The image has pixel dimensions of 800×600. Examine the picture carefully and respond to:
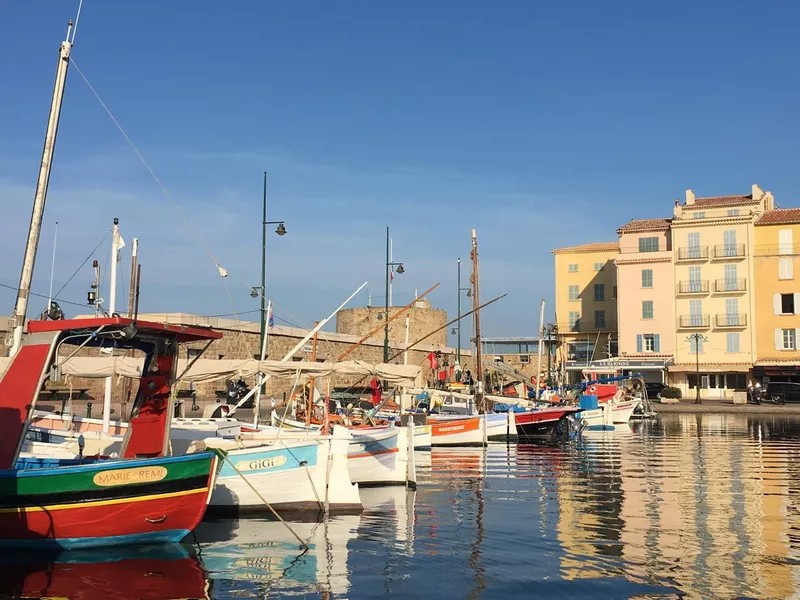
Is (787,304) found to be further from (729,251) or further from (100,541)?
(100,541)

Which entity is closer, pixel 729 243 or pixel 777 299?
pixel 777 299

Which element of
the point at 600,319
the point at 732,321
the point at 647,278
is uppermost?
the point at 647,278

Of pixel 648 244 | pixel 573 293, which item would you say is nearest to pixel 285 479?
pixel 648 244

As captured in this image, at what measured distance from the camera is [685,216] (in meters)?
61.3

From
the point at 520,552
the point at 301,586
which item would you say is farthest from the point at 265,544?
the point at 520,552

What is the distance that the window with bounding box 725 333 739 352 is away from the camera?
59.2 meters

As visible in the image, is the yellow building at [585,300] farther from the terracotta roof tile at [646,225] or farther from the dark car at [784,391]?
the dark car at [784,391]

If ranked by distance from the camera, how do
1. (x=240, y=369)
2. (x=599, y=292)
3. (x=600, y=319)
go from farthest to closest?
(x=599, y=292)
(x=600, y=319)
(x=240, y=369)

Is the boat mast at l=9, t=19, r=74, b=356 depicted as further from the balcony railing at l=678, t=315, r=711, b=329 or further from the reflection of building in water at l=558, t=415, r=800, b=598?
the balcony railing at l=678, t=315, r=711, b=329

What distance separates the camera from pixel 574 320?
69000 mm

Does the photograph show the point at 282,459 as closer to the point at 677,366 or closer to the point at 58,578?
the point at 58,578

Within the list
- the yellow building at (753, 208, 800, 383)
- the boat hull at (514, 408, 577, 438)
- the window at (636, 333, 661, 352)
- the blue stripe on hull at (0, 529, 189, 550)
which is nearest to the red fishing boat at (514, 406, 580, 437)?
the boat hull at (514, 408, 577, 438)

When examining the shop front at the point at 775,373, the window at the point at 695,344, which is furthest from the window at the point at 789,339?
the window at the point at 695,344

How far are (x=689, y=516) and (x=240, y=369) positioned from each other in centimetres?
954
